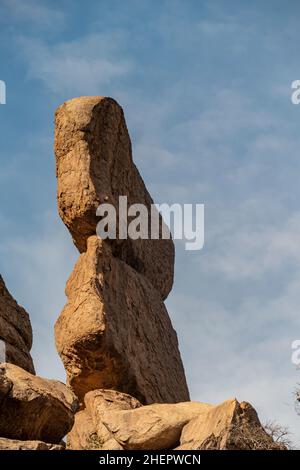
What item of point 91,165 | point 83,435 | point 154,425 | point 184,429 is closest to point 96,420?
point 83,435

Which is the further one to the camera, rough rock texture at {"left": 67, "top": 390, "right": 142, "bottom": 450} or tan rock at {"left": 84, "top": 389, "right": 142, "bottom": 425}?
tan rock at {"left": 84, "top": 389, "right": 142, "bottom": 425}

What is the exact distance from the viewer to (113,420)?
699 inches

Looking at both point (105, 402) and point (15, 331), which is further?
point (15, 331)

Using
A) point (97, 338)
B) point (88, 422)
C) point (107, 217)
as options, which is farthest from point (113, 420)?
point (107, 217)

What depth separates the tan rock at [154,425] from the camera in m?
16.5

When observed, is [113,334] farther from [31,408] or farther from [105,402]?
[31,408]

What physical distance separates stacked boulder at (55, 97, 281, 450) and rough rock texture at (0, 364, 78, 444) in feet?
4.97

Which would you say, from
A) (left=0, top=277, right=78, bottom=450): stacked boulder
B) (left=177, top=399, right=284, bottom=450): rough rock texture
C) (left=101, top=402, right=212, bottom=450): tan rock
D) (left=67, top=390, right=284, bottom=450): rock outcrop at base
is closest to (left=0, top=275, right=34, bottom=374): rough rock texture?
(left=67, top=390, right=284, bottom=450): rock outcrop at base

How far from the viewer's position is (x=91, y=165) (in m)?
23.2

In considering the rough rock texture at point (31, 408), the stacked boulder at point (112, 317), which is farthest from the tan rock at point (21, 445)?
the stacked boulder at point (112, 317)

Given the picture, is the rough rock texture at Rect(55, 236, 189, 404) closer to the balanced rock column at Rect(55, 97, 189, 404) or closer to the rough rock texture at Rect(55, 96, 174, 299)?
the balanced rock column at Rect(55, 97, 189, 404)

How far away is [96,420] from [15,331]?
8.98 feet

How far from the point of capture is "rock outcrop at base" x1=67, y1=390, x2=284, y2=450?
1575cm
